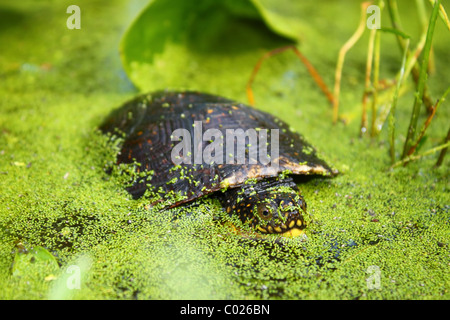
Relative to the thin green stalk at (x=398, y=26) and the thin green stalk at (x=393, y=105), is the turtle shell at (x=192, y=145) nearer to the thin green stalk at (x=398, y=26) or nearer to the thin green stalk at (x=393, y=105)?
the thin green stalk at (x=393, y=105)

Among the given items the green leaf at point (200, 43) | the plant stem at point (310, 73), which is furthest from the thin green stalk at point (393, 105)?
the green leaf at point (200, 43)

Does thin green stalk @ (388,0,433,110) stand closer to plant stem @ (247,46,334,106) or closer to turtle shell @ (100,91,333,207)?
plant stem @ (247,46,334,106)

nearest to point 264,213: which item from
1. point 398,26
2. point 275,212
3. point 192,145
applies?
point 275,212

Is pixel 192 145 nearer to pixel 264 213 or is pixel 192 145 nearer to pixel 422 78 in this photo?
pixel 264 213

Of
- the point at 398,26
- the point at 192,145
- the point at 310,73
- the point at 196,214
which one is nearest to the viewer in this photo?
the point at 196,214

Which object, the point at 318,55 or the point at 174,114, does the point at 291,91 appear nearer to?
the point at 318,55

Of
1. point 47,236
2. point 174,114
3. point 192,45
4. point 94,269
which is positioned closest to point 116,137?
point 174,114

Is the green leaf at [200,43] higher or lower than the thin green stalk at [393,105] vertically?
higher

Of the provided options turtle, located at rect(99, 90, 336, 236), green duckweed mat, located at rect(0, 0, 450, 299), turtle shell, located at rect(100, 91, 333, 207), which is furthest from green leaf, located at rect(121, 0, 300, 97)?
turtle, located at rect(99, 90, 336, 236)
